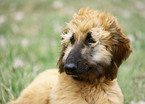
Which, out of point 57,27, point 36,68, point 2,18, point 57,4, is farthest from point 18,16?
point 36,68

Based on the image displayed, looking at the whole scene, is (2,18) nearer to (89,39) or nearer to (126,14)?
(126,14)

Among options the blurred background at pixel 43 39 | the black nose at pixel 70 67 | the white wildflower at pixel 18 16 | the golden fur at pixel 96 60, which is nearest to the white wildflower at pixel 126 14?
the blurred background at pixel 43 39

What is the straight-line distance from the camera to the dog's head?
7.47 ft

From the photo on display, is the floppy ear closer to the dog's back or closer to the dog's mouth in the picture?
the dog's mouth

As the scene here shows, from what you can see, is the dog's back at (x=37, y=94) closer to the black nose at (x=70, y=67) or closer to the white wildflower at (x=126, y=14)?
the black nose at (x=70, y=67)

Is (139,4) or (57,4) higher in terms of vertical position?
(57,4)

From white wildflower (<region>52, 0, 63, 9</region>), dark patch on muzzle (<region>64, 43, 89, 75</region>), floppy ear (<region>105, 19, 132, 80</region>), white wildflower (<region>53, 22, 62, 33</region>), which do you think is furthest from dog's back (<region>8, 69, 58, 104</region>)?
white wildflower (<region>52, 0, 63, 9</region>)

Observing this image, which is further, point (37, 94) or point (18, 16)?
point (18, 16)

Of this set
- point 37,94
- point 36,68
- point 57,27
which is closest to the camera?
point 37,94

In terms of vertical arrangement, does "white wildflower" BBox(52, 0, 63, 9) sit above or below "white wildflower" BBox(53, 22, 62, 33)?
above

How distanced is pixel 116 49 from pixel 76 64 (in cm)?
63

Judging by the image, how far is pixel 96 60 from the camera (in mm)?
2299

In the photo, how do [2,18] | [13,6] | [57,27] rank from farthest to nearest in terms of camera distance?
[13,6] < [2,18] < [57,27]

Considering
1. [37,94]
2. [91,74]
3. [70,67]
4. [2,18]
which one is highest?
[2,18]
